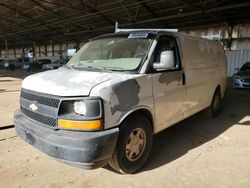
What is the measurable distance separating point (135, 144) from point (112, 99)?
850mm

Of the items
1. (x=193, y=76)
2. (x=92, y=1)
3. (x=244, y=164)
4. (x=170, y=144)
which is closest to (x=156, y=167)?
(x=170, y=144)

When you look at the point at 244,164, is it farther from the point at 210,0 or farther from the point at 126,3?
the point at 126,3

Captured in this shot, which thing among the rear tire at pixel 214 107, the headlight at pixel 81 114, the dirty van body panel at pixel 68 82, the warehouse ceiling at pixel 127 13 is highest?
the warehouse ceiling at pixel 127 13

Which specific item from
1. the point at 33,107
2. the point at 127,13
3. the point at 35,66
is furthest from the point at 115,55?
the point at 35,66

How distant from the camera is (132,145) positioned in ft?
10.8

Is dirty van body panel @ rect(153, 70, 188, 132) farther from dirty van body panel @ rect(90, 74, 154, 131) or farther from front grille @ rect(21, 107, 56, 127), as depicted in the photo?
front grille @ rect(21, 107, 56, 127)

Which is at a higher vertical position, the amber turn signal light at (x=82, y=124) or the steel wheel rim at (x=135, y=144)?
the amber turn signal light at (x=82, y=124)

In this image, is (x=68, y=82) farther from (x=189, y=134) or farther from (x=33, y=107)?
(x=189, y=134)

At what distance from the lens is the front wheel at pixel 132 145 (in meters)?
3.05

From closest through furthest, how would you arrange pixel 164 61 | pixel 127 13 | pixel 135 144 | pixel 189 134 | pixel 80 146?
pixel 80 146 < pixel 135 144 < pixel 164 61 < pixel 189 134 < pixel 127 13

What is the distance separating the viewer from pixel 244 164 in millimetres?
3676

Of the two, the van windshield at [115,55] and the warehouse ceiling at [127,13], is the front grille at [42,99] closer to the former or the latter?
the van windshield at [115,55]

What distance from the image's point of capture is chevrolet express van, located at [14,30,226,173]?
273 cm

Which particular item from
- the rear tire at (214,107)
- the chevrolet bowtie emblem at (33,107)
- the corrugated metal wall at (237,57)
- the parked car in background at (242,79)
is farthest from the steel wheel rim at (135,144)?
the corrugated metal wall at (237,57)
